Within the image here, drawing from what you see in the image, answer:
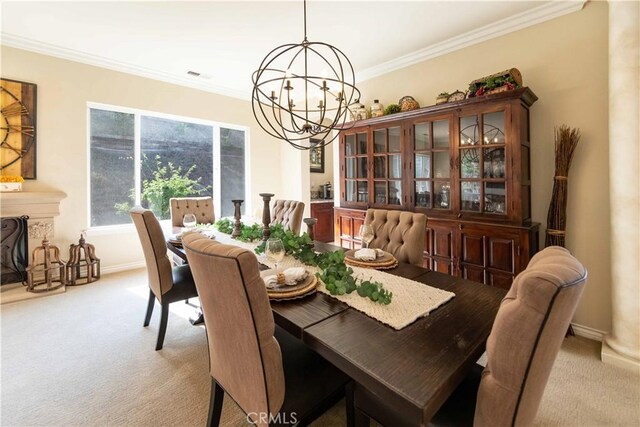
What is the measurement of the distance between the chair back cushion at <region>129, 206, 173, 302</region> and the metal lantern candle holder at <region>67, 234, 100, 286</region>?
6.91ft

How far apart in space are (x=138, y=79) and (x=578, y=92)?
503 centimetres

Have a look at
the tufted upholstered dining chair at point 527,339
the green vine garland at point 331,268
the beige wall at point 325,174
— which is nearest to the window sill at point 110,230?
the green vine garland at point 331,268

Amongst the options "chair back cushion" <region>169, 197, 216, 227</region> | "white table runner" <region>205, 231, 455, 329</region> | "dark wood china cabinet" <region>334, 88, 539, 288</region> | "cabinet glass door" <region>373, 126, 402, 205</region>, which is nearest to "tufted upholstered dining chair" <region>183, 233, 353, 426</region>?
"white table runner" <region>205, 231, 455, 329</region>

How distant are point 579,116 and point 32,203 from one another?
5.46 metres

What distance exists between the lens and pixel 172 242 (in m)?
2.45

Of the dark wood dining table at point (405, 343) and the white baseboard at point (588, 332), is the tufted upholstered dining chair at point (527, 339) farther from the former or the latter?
the white baseboard at point (588, 332)

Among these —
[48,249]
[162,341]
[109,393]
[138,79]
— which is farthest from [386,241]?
[138,79]

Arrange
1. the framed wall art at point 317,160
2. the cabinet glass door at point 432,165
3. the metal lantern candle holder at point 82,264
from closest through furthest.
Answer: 1. the cabinet glass door at point 432,165
2. the metal lantern candle holder at point 82,264
3. the framed wall art at point 317,160

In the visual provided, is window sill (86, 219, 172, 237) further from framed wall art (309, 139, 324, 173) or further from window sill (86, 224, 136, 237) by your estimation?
framed wall art (309, 139, 324, 173)

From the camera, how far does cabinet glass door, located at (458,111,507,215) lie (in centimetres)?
258

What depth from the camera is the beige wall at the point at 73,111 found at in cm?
344

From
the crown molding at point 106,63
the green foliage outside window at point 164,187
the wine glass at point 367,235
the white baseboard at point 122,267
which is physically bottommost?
the white baseboard at point 122,267

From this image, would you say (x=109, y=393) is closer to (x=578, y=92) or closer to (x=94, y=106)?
(x=94, y=106)

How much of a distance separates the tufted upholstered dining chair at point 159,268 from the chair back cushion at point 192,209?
1.48 m
